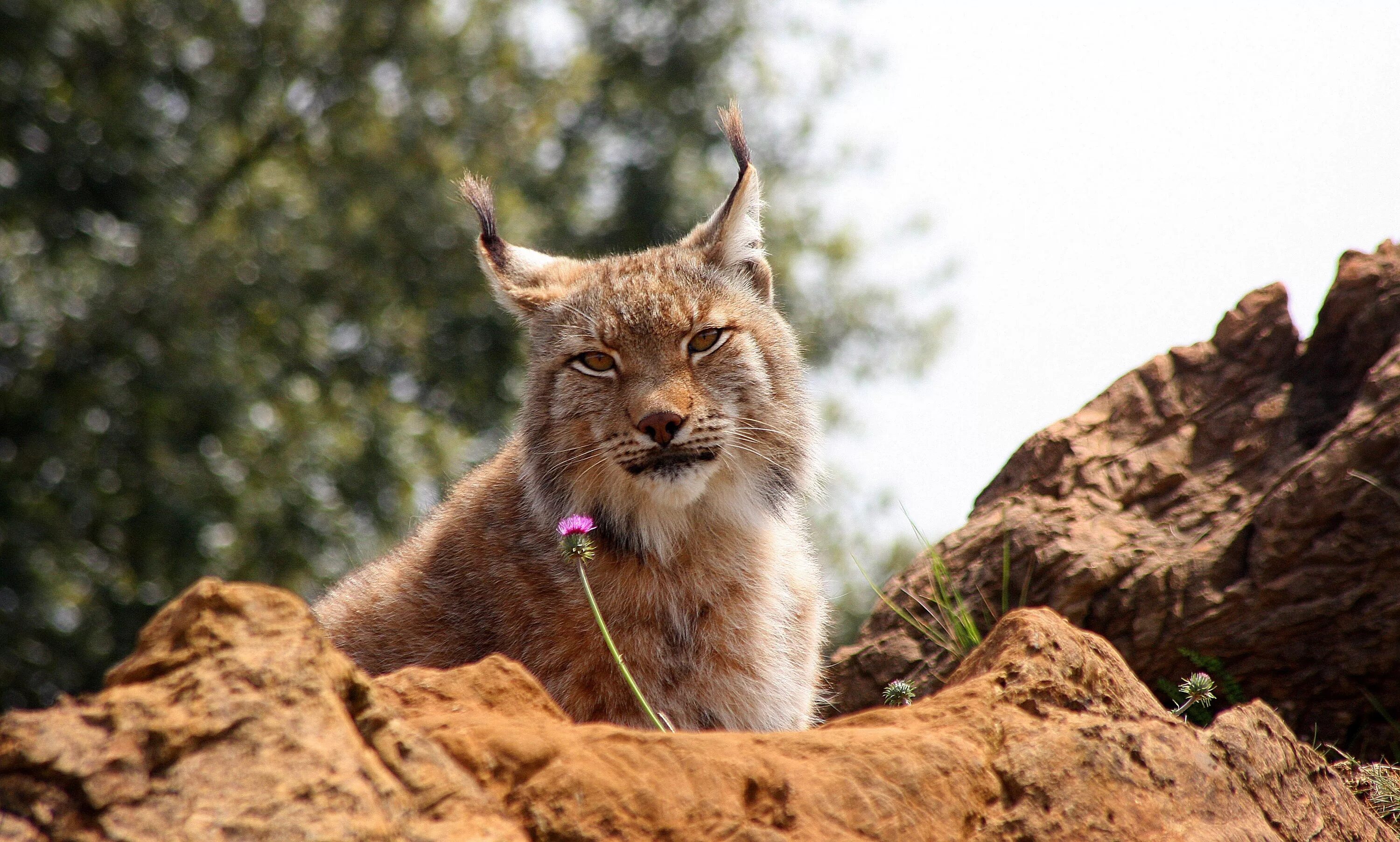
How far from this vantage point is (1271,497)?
612 cm

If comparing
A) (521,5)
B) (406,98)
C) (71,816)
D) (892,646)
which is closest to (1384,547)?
(892,646)

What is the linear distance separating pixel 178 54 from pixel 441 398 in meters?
6.02

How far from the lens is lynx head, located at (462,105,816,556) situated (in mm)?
5324

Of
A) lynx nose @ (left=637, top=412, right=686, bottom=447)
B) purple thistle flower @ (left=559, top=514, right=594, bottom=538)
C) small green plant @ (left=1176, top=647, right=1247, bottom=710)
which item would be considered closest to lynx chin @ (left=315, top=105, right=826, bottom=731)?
lynx nose @ (left=637, top=412, right=686, bottom=447)

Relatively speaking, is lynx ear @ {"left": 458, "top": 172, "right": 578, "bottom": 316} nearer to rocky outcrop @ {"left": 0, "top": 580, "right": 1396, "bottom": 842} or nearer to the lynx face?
the lynx face

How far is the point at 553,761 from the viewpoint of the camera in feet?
9.84

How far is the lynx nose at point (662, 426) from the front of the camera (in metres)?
5.17

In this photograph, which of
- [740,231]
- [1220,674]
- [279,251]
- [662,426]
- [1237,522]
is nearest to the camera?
[662,426]

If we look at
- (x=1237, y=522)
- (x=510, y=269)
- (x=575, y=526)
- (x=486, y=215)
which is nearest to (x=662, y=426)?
(x=575, y=526)

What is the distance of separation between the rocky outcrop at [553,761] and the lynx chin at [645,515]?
1458mm

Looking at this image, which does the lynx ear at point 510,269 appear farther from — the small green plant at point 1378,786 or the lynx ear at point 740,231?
the small green plant at point 1378,786

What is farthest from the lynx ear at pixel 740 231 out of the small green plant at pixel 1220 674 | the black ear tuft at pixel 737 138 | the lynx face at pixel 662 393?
the small green plant at pixel 1220 674

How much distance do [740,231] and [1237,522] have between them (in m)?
2.80

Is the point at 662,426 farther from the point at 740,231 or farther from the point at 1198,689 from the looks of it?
the point at 1198,689
